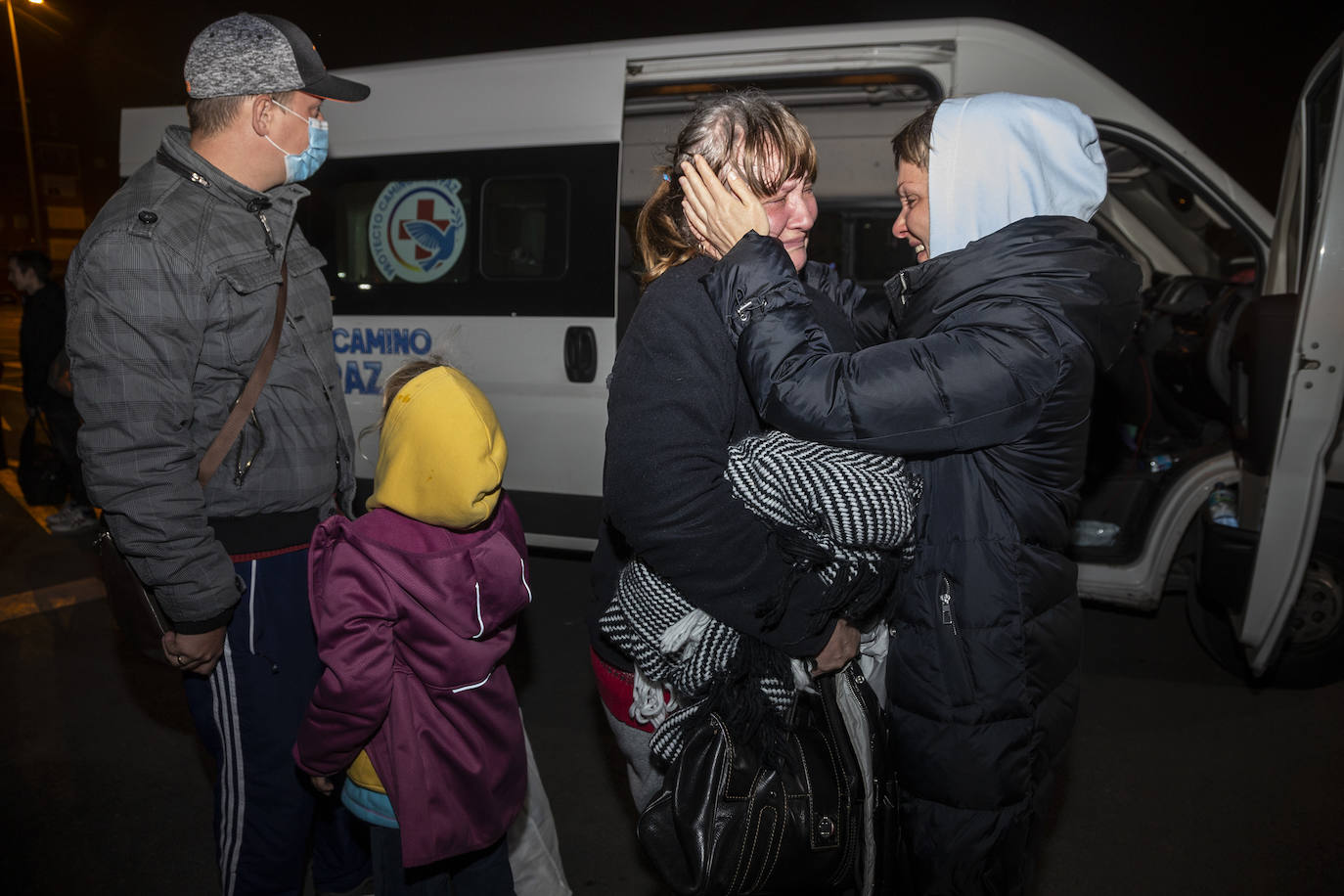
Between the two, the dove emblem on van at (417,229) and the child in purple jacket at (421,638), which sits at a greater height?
A: the dove emblem on van at (417,229)

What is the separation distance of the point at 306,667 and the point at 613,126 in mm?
2943

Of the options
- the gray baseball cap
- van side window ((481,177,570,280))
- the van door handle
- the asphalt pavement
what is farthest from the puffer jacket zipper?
van side window ((481,177,570,280))

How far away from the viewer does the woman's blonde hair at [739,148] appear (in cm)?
161

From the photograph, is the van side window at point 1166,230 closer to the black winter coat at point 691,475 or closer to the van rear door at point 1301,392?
the van rear door at point 1301,392

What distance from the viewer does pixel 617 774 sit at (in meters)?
3.33

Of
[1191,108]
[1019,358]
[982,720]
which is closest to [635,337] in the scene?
[1019,358]

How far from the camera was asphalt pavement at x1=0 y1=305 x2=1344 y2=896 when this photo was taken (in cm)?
279

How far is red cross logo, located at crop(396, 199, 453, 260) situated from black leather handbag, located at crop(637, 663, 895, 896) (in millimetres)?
3692

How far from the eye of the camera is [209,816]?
308cm

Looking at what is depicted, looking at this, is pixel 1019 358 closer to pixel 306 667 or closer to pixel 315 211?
pixel 306 667

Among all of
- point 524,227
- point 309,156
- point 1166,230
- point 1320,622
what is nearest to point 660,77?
point 524,227

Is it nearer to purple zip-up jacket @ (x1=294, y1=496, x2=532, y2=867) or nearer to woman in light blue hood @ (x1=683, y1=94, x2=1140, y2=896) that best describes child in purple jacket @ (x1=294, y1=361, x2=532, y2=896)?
purple zip-up jacket @ (x1=294, y1=496, x2=532, y2=867)

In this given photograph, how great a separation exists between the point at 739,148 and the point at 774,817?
115 cm

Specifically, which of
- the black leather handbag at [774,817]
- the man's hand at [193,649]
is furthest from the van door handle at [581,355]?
the black leather handbag at [774,817]
